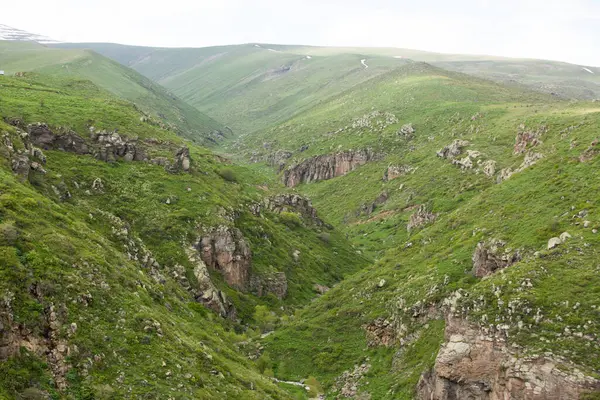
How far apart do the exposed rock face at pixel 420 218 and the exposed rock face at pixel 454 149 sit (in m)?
18.7

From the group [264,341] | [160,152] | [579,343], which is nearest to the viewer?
[579,343]

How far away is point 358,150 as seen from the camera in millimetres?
137250

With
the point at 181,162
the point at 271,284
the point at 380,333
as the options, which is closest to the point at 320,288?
the point at 271,284

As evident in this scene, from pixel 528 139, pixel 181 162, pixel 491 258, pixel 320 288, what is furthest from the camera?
pixel 528 139

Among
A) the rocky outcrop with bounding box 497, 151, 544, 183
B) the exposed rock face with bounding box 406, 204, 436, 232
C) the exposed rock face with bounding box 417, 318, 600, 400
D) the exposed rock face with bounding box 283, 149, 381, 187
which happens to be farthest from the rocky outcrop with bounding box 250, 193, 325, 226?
the exposed rock face with bounding box 417, 318, 600, 400

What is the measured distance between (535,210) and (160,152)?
157 feet

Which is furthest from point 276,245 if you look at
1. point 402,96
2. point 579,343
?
point 402,96

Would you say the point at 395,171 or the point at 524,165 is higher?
the point at 524,165

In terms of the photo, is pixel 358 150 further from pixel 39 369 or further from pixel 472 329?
pixel 39 369

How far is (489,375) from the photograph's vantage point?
32969mm

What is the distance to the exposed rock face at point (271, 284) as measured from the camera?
205 ft

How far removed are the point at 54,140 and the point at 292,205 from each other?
42.8m

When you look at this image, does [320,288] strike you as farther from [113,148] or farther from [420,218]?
[113,148]

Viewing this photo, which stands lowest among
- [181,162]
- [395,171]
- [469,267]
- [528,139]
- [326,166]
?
[326,166]
